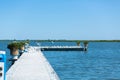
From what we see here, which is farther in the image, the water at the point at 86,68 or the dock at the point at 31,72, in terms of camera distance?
the water at the point at 86,68

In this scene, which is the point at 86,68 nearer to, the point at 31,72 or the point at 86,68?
the point at 86,68

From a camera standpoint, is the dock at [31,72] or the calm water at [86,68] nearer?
the dock at [31,72]

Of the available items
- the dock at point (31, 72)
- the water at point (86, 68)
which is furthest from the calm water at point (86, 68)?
the dock at point (31, 72)

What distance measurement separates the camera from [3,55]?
1023 cm

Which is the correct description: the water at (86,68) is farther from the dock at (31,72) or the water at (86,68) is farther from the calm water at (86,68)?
the dock at (31,72)

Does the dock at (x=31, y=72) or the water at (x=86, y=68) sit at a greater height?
the dock at (x=31, y=72)

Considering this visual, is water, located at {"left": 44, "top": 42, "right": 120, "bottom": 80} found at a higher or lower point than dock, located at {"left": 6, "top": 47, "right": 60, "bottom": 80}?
lower

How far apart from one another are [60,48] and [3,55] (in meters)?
63.8

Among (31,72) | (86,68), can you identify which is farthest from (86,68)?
(31,72)

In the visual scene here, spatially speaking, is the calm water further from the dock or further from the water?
the dock

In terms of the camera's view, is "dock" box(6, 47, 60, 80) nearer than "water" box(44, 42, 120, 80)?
Yes

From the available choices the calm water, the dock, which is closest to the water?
the calm water

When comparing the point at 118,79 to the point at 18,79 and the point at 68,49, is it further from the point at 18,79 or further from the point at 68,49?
the point at 68,49

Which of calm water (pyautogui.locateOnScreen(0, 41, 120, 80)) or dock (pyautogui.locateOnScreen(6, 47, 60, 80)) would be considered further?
calm water (pyautogui.locateOnScreen(0, 41, 120, 80))
